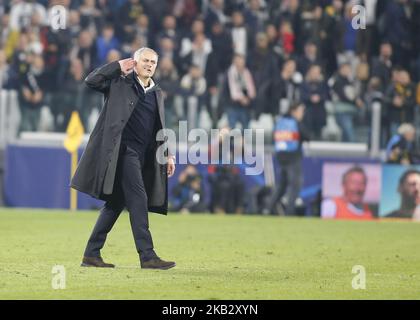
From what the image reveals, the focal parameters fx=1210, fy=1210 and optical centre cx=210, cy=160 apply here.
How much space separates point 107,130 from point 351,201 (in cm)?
1250

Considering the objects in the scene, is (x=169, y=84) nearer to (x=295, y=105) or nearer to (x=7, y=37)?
(x=295, y=105)

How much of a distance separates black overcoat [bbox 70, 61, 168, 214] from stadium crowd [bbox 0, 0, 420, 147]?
457 inches

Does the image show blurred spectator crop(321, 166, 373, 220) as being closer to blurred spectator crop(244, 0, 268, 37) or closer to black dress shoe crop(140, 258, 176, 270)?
blurred spectator crop(244, 0, 268, 37)

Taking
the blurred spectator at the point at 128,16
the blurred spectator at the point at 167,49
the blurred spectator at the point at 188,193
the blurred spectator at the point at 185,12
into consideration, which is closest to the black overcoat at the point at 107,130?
the blurred spectator at the point at 188,193

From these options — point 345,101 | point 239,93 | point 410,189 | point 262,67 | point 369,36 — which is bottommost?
point 410,189

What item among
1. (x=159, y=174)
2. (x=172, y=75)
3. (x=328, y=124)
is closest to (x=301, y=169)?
(x=328, y=124)

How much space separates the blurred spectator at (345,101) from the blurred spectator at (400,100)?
2.15 feet

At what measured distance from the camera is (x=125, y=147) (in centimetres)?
1257

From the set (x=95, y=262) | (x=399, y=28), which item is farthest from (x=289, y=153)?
(x=95, y=262)

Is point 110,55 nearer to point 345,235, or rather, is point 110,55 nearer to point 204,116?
point 204,116

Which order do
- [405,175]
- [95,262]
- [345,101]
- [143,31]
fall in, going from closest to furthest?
[95,262] < [405,175] < [345,101] < [143,31]

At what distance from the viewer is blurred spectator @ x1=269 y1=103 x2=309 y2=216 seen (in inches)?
961

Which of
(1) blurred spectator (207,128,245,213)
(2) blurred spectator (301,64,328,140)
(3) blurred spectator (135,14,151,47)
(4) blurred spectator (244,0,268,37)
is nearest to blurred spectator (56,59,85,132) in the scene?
(3) blurred spectator (135,14,151,47)

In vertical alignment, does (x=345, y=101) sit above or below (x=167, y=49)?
below
